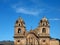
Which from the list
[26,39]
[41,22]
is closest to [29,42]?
[26,39]

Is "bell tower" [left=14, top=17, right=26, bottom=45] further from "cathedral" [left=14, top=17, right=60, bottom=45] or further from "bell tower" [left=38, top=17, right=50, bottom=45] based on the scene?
"bell tower" [left=38, top=17, right=50, bottom=45]

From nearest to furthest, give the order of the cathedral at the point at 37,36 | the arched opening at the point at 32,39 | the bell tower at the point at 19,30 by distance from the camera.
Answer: the cathedral at the point at 37,36, the arched opening at the point at 32,39, the bell tower at the point at 19,30

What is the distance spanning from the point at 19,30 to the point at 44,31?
672 centimetres

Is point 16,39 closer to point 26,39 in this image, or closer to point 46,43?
point 26,39

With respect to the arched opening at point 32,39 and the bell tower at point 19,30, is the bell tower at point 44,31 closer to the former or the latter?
the arched opening at point 32,39

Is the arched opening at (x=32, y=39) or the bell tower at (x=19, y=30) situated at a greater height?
the bell tower at (x=19, y=30)

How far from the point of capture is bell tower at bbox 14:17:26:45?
71750 mm

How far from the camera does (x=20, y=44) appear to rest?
71.8m

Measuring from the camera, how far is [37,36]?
7119 centimetres

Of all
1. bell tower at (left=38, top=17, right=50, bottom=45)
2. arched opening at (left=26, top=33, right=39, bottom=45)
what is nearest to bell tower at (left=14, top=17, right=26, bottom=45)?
arched opening at (left=26, top=33, right=39, bottom=45)

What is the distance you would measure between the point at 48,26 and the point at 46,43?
14.7 feet

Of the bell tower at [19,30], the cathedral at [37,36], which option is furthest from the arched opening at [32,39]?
the bell tower at [19,30]

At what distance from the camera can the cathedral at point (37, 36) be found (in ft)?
232

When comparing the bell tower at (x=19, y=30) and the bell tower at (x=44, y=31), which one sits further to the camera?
the bell tower at (x=19, y=30)
